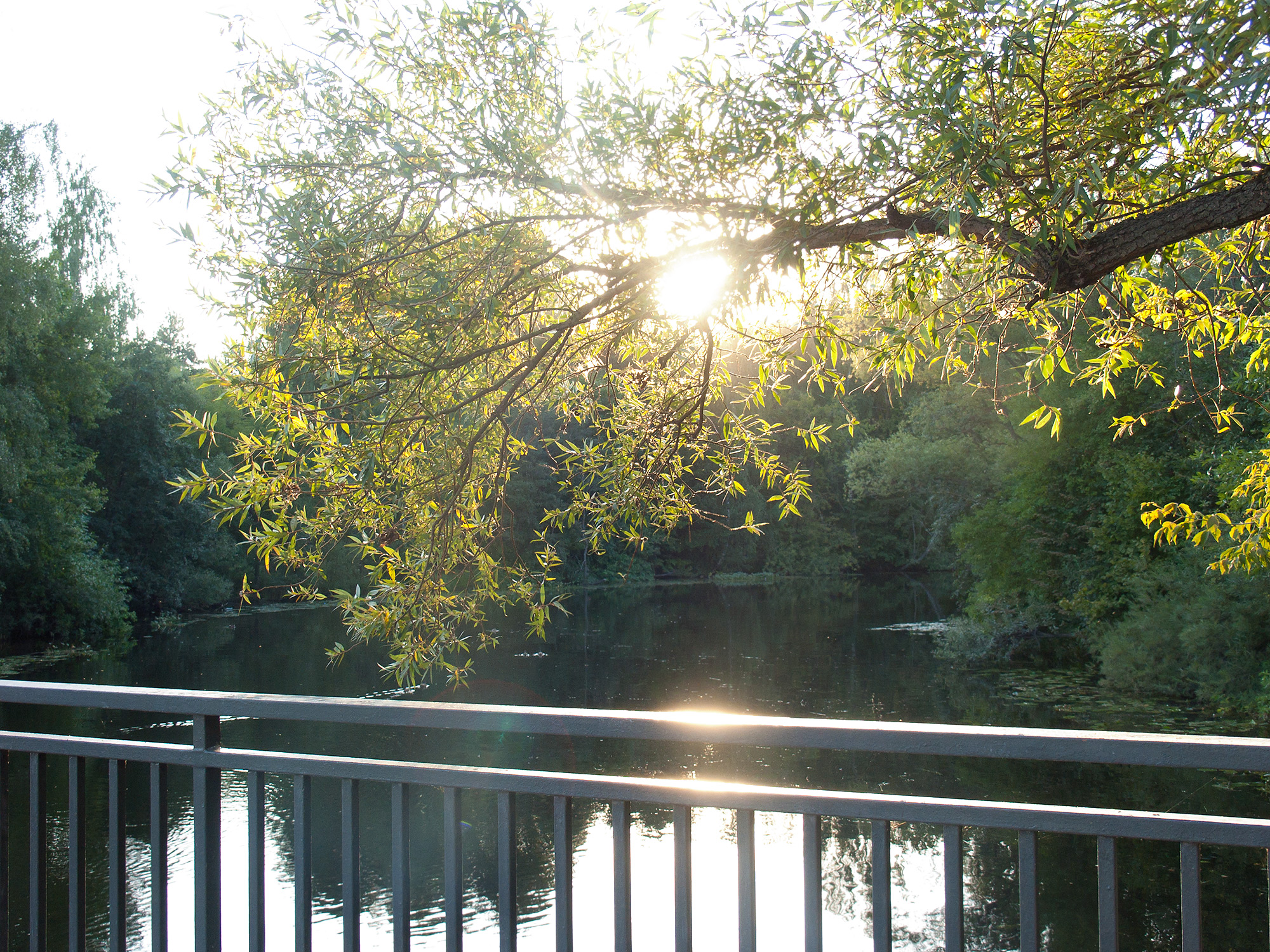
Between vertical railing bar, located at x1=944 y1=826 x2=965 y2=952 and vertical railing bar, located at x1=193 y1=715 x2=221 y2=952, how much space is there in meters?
1.53

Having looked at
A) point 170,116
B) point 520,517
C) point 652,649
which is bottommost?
point 652,649

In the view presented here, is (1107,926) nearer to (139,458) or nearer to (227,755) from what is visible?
(227,755)

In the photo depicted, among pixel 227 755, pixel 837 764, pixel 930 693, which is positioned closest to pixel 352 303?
pixel 227 755

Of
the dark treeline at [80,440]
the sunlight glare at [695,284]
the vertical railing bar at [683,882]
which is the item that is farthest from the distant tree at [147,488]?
→ the vertical railing bar at [683,882]

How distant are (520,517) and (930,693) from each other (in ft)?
73.7

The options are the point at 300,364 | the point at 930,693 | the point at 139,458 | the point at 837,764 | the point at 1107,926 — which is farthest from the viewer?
the point at 139,458

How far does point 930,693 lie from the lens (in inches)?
580

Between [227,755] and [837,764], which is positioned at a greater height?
[227,755]

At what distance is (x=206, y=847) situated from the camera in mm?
2293

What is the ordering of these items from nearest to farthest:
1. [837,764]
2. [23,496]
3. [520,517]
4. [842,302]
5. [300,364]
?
[300,364] < [842,302] < [837,764] < [23,496] < [520,517]

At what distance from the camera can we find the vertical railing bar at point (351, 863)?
212 centimetres

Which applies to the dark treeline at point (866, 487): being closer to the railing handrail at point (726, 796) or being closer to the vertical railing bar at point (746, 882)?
the railing handrail at point (726, 796)

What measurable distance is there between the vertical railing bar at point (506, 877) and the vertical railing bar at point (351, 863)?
12.1 inches

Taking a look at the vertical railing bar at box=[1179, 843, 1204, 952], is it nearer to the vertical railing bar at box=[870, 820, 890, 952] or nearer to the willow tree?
the vertical railing bar at box=[870, 820, 890, 952]
